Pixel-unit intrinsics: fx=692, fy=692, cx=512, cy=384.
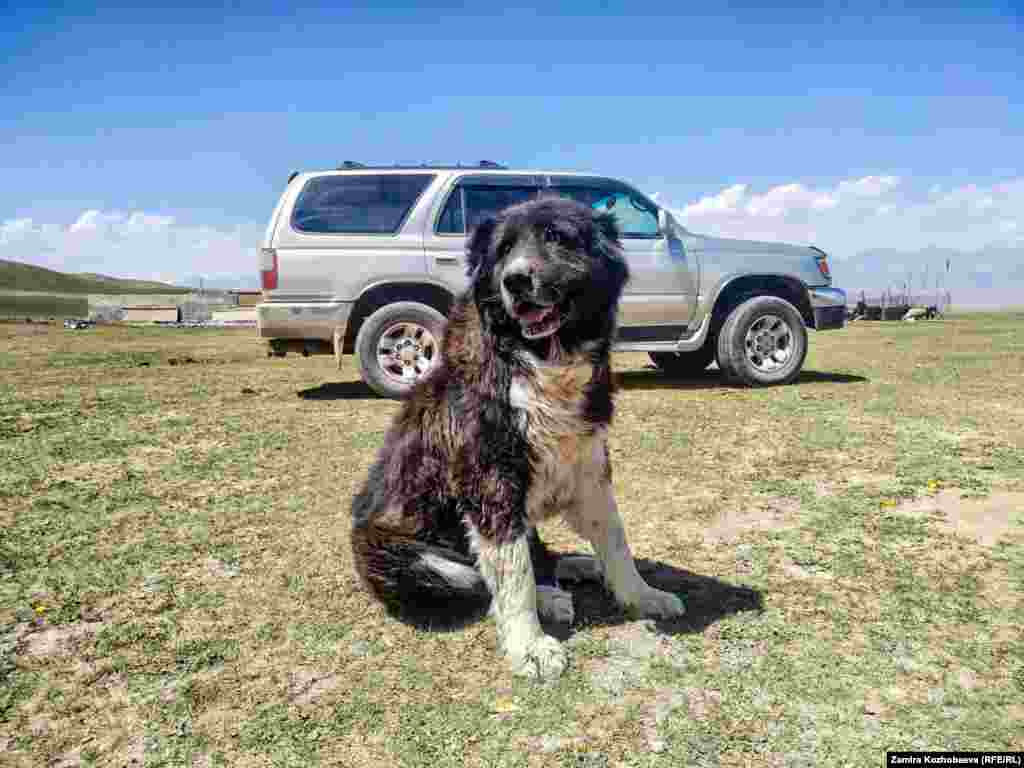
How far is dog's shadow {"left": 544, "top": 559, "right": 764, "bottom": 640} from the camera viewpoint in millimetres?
2857

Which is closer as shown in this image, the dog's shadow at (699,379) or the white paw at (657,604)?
the white paw at (657,604)

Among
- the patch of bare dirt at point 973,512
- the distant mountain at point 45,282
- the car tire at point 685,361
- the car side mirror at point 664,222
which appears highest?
the distant mountain at point 45,282

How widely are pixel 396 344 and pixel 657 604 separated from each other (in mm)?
5413

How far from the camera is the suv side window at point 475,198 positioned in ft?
26.1

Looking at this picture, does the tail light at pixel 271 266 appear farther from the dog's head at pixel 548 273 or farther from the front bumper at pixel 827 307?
the front bumper at pixel 827 307

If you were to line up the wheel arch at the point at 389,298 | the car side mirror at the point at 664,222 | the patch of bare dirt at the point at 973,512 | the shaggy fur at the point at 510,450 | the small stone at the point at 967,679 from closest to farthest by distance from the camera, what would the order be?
the small stone at the point at 967,679
the shaggy fur at the point at 510,450
the patch of bare dirt at the point at 973,512
the wheel arch at the point at 389,298
the car side mirror at the point at 664,222

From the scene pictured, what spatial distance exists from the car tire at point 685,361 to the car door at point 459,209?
3.25 m

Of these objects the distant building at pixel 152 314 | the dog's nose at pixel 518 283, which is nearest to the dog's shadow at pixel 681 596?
the dog's nose at pixel 518 283

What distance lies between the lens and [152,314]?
34.4m

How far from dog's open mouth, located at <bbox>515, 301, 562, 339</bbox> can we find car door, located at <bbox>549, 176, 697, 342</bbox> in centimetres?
551

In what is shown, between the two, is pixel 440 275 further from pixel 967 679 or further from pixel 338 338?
pixel 967 679

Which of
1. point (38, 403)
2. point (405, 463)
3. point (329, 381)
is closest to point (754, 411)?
point (405, 463)

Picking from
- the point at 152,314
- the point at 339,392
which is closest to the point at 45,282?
the point at 152,314

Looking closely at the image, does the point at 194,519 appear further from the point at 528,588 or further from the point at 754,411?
the point at 754,411
